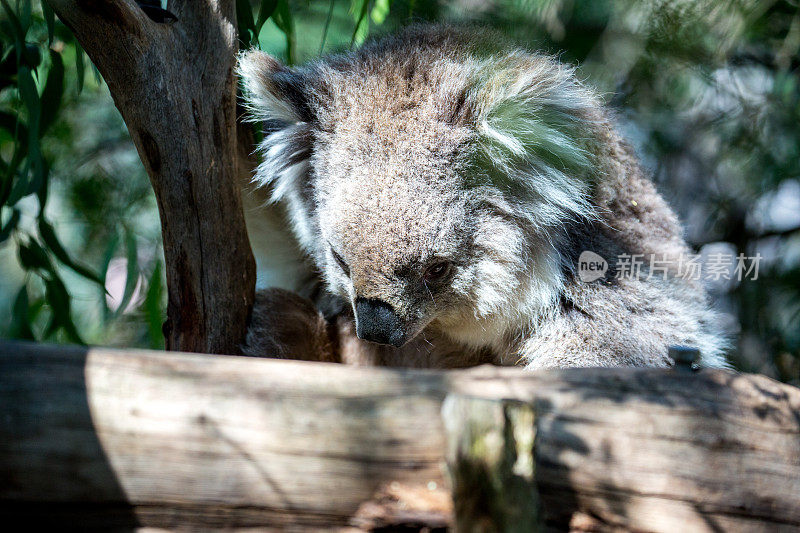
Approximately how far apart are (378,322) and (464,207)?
1.44 feet

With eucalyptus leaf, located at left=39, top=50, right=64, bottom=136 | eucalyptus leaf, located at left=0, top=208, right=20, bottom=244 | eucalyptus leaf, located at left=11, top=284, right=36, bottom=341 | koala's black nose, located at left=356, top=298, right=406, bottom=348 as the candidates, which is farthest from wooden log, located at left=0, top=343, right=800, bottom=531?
eucalyptus leaf, located at left=39, top=50, right=64, bottom=136

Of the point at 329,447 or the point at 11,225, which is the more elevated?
the point at 11,225

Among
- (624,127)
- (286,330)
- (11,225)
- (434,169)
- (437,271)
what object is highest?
(624,127)

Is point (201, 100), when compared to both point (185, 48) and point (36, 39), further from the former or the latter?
point (36, 39)

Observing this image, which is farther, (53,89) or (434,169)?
(53,89)

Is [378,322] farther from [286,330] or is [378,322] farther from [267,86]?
[267,86]

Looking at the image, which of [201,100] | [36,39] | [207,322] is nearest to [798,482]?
[207,322]

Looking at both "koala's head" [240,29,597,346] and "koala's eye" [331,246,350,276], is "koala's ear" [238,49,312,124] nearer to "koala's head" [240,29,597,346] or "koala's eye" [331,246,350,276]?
"koala's head" [240,29,597,346]

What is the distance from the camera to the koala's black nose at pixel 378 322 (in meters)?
2.14

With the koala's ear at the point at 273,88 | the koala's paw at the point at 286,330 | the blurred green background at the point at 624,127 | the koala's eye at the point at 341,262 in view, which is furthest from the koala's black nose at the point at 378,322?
the blurred green background at the point at 624,127

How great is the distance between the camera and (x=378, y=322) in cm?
214

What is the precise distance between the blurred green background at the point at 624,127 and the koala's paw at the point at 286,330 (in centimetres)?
42

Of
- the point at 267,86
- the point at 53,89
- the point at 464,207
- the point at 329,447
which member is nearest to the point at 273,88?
the point at 267,86

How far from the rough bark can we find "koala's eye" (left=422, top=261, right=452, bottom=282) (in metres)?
0.56
